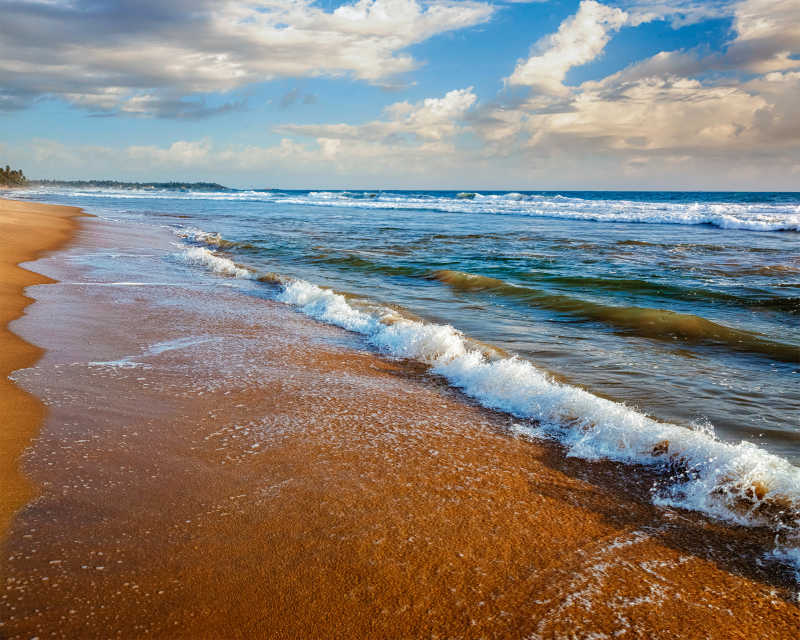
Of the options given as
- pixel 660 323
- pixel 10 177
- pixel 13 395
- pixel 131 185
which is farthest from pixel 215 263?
pixel 131 185

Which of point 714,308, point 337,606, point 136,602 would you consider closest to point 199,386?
point 136,602

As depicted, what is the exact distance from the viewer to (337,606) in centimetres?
236

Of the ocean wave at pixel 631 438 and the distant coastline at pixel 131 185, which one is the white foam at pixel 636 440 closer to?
the ocean wave at pixel 631 438

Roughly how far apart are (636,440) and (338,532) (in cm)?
235

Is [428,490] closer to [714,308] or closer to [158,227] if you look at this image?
[714,308]

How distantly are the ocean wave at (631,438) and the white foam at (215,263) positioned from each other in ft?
21.9

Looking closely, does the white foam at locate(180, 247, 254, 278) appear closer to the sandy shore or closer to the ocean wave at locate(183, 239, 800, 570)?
the sandy shore

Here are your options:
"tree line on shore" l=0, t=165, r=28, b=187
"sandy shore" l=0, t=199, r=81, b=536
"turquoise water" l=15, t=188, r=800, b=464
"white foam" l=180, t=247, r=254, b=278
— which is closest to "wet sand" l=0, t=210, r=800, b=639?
"sandy shore" l=0, t=199, r=81, b=536

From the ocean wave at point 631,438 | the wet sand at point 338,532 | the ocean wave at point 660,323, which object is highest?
the ocean wave at point 660,323

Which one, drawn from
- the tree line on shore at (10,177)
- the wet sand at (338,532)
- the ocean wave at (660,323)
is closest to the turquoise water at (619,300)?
the ocean wave at (660,323)

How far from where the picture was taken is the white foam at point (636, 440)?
323 centimetres

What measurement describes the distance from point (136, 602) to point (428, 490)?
1.67 m

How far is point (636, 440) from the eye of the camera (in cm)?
399

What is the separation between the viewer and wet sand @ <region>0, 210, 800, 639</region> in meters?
2.30
